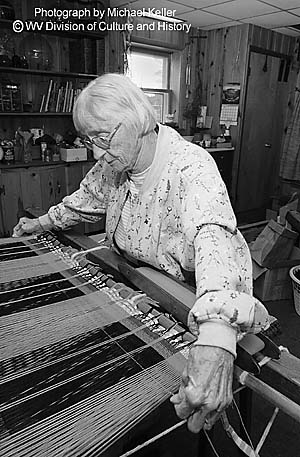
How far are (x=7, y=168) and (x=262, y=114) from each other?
3.15 m

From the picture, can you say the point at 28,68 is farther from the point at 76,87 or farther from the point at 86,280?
the point at 86,280

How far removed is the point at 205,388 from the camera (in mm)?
580

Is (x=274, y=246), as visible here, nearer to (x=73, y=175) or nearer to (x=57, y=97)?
(x=73, y=175)

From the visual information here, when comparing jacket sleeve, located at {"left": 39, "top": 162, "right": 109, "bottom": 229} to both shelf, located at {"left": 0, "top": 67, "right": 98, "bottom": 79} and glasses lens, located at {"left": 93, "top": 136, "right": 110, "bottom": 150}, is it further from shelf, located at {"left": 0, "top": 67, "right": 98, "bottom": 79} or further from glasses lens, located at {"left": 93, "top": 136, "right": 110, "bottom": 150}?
shelf, located at {"left": 0, "top": 67, "right": 98, "bottom": 79}

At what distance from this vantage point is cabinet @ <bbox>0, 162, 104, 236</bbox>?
315 centimetres

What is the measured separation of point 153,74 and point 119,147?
3679 millimetres

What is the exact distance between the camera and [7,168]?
10.2 feet

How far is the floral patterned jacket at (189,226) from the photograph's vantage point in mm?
654

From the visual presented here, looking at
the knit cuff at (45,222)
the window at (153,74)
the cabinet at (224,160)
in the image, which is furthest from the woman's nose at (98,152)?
the cabinet at (224,160)

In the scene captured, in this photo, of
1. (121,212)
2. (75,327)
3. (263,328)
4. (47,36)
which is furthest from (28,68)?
(263,328)

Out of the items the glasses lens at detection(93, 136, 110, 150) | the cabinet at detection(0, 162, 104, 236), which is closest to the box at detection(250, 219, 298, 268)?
the cabinet at detection(0, 162, 104, 236)

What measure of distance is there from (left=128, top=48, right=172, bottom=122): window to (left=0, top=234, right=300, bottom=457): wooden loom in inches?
132

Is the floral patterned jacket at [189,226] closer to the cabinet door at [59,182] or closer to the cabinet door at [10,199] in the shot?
the cabinet door at [10,199]

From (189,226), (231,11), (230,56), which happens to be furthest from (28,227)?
(230,56)
